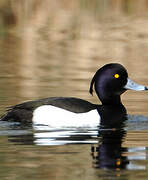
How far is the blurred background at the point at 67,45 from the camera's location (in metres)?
14.1

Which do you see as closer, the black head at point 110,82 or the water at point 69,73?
the water at point 69,73

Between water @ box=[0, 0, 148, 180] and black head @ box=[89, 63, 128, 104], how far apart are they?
41 cm

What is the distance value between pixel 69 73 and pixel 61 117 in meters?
5.31

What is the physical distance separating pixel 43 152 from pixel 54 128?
1577 mm

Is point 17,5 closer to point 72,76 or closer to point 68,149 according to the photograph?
point 72,76

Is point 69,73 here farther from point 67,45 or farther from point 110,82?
point 67,45

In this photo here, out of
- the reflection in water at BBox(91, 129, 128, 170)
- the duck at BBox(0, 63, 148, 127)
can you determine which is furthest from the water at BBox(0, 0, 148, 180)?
the duck at BBox(0, 63, 148, 127)

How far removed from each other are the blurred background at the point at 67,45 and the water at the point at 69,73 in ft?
0.06

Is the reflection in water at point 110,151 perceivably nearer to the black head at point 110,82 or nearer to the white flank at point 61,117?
the white flank at point 61,117

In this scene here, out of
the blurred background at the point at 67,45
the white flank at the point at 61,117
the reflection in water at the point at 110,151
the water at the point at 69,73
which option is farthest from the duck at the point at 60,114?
the blurred background at the point at 67,45

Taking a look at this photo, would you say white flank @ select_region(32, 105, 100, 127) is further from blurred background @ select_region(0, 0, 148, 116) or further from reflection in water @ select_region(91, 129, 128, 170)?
blurred background @ select_region(0, 0, 148, 116)

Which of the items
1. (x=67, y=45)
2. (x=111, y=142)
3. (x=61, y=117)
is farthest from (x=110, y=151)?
(x=67, y=45)

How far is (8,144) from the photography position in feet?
31.1

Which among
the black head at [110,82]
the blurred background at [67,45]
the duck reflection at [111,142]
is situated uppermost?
the black head at [110,82]
